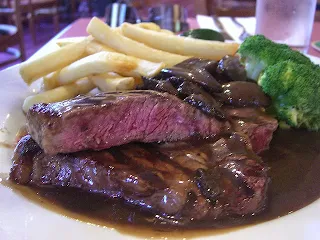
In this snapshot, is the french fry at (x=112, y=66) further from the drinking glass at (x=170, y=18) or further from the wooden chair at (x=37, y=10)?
the wooden chair at (x=37, y=10)

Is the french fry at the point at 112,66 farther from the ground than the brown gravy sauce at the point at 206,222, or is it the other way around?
the french fry at the point at 112,66

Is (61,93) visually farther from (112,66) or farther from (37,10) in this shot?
(37,10)

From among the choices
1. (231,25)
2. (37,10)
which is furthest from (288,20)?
(37,10)

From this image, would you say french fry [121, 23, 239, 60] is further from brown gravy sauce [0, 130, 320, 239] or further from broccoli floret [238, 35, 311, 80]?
brown gravy sauce [0, 130, 320, 239]

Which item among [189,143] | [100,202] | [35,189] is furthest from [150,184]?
[35,189]

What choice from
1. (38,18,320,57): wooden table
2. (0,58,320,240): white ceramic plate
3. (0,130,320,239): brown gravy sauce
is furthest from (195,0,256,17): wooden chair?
(0,58,320,240): white ceramic plate

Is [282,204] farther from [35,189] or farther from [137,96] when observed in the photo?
[35,189]

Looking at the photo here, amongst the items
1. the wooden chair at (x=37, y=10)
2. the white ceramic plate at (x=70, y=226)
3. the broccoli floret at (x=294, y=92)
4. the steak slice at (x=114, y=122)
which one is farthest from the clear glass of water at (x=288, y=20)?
the wooden chair at (x=37, y=10)
